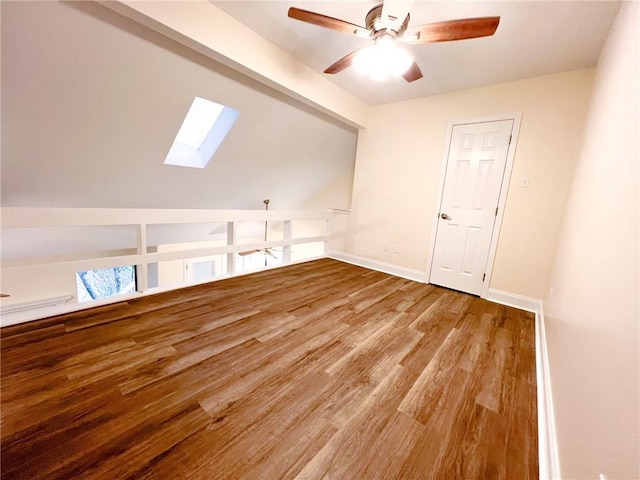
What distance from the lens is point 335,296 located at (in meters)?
2.81

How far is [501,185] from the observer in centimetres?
292

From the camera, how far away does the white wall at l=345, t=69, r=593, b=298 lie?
8.53 ft

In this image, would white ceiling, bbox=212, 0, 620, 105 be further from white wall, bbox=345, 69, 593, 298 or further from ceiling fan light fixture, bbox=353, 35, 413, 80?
ceiling fan light fixture, bbox=353, 35, 413, 80

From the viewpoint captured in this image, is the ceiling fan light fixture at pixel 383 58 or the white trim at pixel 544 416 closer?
the white trim at pixel 544 416

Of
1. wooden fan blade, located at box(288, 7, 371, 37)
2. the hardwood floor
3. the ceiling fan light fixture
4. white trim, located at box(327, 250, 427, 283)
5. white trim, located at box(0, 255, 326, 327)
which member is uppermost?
wooden fan blade, located at box(288, 7, 371, 37)

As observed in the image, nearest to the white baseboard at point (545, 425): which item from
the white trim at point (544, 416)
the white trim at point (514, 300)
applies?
the white trim at point (544, 416)

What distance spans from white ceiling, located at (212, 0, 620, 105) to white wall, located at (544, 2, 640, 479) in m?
0.38

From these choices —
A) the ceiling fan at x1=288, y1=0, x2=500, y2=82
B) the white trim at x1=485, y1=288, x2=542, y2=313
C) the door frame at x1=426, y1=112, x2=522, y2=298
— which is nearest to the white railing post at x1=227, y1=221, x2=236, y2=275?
the ceiling fan at x1=288, y1=0, x2=500, y2=82

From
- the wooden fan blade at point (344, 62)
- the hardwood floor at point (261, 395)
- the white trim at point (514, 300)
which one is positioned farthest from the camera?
the white trim at point (514, 300)

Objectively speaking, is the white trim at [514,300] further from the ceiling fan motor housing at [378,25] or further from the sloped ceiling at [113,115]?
the sloped ceiling at [113,115]

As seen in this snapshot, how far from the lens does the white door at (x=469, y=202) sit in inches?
117

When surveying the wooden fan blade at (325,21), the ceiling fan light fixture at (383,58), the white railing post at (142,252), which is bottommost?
the white railing post at (142,252)

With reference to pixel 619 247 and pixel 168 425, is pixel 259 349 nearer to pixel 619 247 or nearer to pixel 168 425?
pixel 168 425

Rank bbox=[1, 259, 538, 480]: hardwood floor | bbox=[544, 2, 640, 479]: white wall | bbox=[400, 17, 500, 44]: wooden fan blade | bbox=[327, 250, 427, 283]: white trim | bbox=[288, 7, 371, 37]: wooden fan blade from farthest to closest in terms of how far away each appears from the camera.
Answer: bbox=[327, 250, 427, 283]: white trim < bbox=[288, 7, 371, 37]: wooden fan blade < bbox=[400, 17, 500, 44]: wooden fan blade < bbox=[1, 259, 538, 480]: hardwood floor < bbox=[544, 2, 640, 479]: white wall
